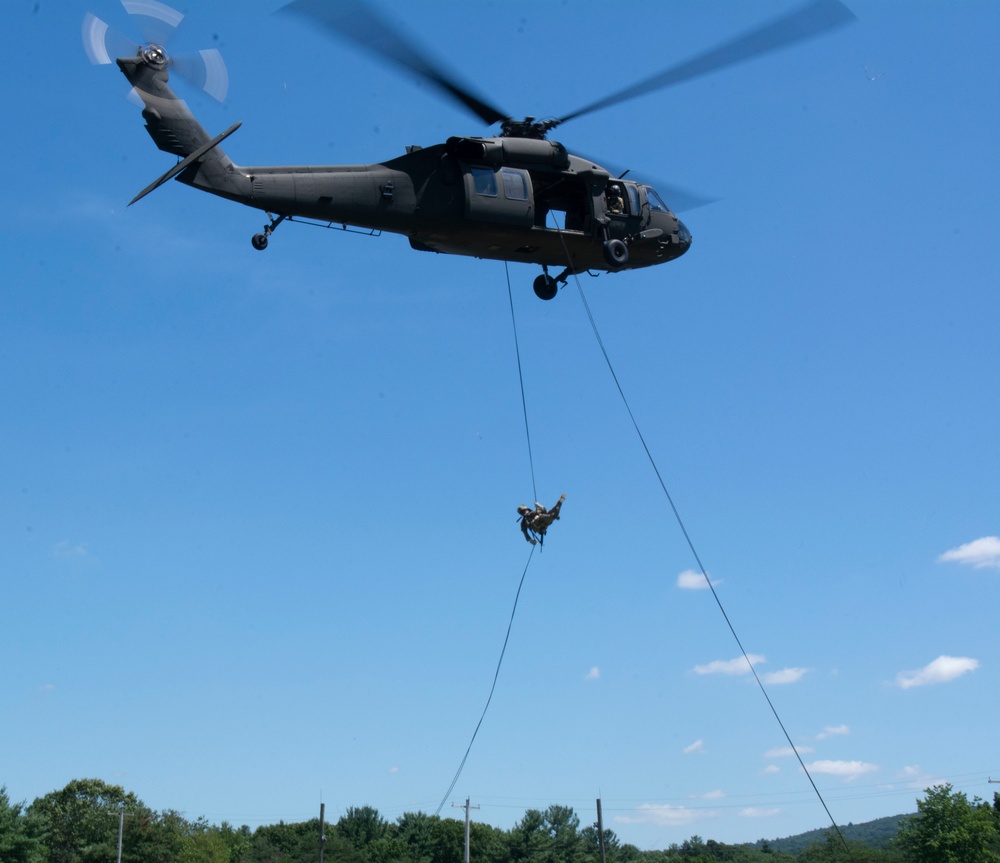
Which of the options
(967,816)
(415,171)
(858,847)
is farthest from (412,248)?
(858,847)

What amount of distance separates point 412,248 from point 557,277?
333 cm

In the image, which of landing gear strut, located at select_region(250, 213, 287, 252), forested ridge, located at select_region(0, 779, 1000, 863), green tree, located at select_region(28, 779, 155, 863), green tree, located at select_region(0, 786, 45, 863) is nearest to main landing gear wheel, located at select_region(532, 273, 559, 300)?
landing gear strut, located at select_region(250, 213, 287, 252)

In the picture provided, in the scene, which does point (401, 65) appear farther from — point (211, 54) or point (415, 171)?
point (211, 54)

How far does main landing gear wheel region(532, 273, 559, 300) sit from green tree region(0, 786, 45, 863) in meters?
53.4

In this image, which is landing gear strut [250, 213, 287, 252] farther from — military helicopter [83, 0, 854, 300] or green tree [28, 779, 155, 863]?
green tree [28, 779, 155, 863]

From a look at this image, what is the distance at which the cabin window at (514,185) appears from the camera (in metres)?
21.9

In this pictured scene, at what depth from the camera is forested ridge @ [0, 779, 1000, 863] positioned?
83.9 meters

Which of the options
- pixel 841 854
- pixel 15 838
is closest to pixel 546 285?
pixel 15 838

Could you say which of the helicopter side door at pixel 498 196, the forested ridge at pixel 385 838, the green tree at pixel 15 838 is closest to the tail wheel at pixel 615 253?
the helicopter side door at pixel 498 196

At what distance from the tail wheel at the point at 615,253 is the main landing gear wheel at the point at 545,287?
1.27 m

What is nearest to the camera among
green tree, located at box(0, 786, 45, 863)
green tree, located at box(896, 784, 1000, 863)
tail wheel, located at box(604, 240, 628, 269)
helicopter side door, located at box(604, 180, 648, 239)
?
tail wheel, located at box(604, 240, 628, 269)

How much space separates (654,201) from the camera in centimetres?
2525

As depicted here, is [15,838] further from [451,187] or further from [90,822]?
[451,187]

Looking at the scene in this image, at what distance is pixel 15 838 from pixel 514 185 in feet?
185
